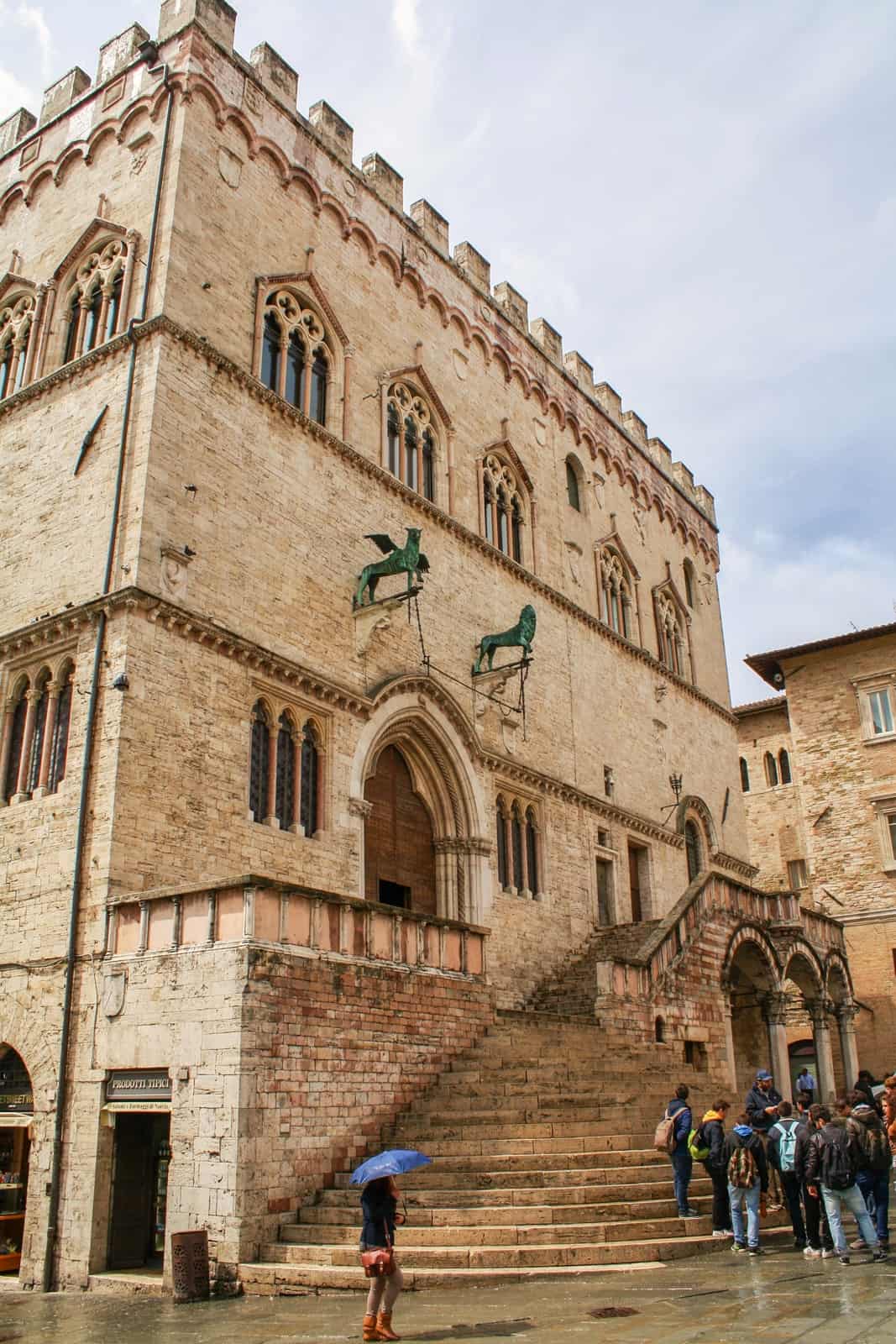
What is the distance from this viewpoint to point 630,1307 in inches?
324

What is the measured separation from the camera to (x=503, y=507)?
2375cm

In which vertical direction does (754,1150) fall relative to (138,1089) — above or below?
below

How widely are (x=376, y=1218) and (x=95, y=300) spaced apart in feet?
47.9

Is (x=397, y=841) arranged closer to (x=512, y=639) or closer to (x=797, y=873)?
(x=512, y=639)

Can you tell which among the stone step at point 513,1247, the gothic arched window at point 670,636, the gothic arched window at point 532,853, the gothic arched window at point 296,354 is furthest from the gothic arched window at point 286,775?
the gothic arched window at point 670,636

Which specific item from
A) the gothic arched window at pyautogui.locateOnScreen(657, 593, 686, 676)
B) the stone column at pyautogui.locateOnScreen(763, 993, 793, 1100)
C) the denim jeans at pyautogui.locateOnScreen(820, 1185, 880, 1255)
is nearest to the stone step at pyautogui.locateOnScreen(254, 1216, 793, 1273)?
the denim jeans at pyautogui.locateOnScreen(820, 1185, 880, 1255)

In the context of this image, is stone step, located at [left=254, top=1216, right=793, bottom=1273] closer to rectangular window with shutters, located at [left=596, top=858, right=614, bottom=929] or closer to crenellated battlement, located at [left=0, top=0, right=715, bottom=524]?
rectangular window with shutters, located at [left=596, top=858, right=614, bottom=929]

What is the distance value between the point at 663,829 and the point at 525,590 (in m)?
6.75

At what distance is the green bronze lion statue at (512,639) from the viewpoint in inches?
820

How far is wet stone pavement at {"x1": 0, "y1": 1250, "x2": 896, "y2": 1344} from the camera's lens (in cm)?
736

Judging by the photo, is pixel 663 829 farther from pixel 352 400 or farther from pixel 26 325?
pixel 26 325

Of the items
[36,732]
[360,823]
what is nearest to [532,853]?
[360,823]

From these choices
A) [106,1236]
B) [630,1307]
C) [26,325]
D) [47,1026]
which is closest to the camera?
[630,1307]

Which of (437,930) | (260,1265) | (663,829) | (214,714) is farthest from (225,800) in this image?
(663,829)
